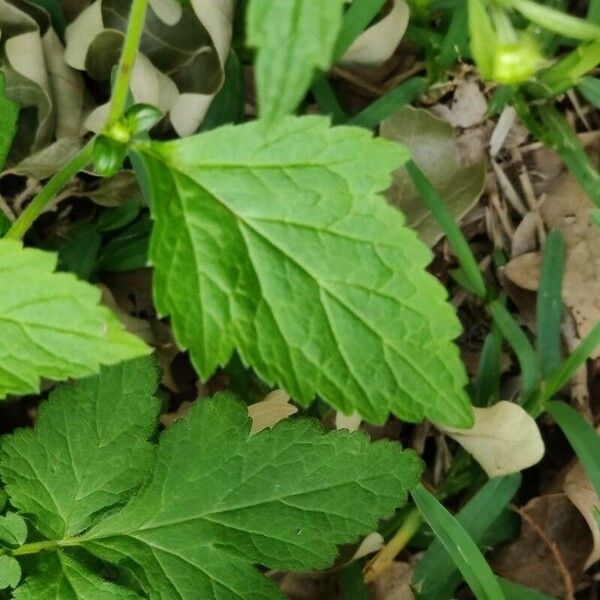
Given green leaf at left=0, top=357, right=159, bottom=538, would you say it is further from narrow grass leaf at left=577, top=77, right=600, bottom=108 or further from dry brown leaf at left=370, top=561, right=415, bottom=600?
narrow grass leaf at left=577, top=77, right=600, bottom=108

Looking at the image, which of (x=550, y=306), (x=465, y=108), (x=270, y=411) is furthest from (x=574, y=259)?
(x=270, y=411)

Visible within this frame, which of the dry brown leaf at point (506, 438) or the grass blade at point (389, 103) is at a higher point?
the grass blade at point (389, 103)

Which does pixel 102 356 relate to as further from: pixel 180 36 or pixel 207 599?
pixel 180 36

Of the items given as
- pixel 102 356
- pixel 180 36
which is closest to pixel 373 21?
pixel 180 36

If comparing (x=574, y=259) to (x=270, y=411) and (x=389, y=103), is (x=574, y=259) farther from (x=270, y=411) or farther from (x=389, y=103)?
(x=270, y=411)

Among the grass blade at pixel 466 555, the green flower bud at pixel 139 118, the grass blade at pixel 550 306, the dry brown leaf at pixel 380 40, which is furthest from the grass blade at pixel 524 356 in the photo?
the green flower bud at pixel 139 118

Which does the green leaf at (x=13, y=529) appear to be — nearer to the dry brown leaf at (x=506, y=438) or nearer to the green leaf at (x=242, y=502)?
the green leaf at (x=242, y=502)

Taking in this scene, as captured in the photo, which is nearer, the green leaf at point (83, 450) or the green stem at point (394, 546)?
the green leaf at point (83, 450)
